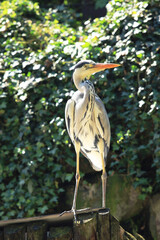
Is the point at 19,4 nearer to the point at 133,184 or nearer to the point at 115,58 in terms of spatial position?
the point at 115,58

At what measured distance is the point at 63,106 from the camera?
4.13 meters

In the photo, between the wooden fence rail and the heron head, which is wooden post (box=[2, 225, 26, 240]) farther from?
the heron head

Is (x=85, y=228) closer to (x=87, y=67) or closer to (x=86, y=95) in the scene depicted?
(x=86, y=95)

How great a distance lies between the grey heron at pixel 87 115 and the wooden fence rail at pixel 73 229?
0.73 ft

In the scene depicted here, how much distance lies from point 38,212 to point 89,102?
185 centimetres

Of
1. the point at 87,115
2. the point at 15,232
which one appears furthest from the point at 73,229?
the point at 87,115

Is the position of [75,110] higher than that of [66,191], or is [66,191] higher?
[75,110]

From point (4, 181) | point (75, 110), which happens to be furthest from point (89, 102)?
point (4, 181)

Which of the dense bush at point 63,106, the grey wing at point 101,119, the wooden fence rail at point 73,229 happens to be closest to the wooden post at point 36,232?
the wooden fence rail at point 73,229

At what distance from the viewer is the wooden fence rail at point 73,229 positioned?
2393mm

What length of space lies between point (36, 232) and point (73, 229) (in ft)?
0.77

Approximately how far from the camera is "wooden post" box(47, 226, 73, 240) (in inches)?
94.2

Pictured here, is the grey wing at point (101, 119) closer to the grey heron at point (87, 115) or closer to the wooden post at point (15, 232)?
the grey heron at point (87, 115)

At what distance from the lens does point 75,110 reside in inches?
107
